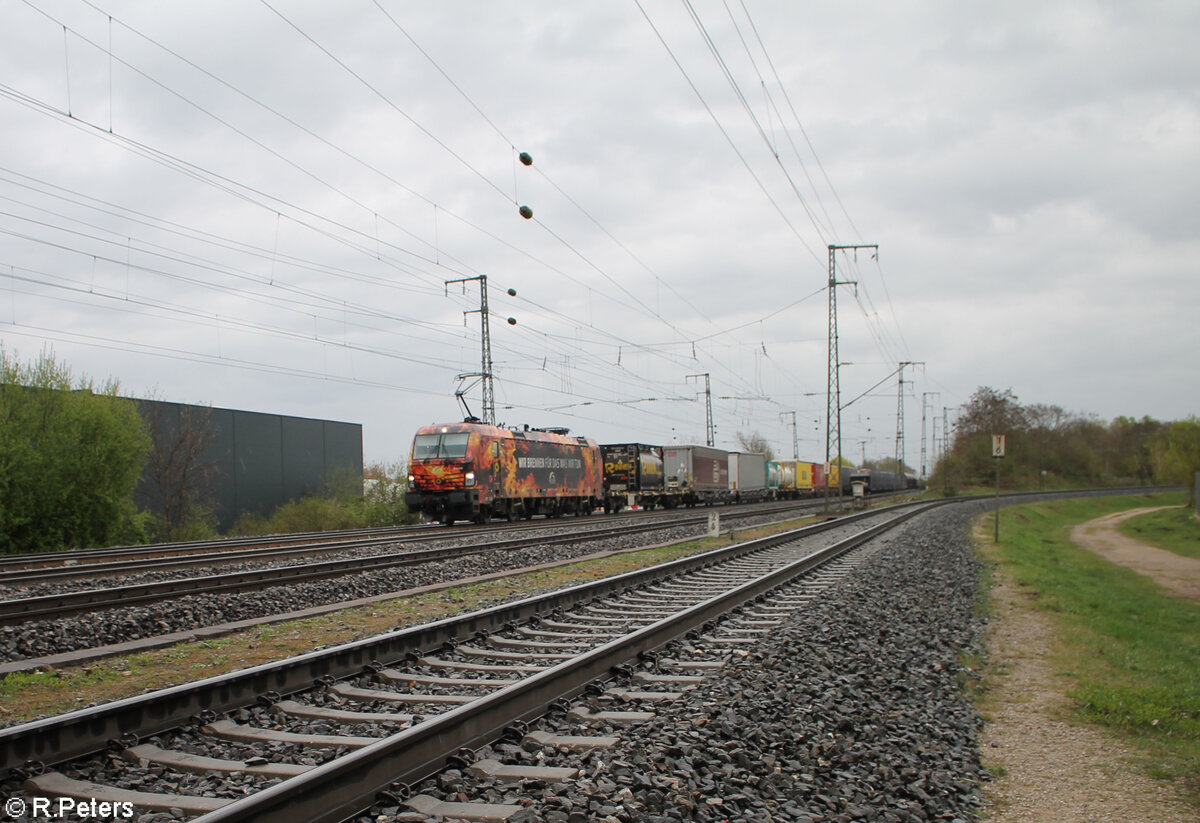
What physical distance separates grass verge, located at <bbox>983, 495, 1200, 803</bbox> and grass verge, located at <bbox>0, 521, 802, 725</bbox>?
619 centimetres

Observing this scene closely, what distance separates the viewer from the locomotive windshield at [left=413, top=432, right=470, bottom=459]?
89.1 feet

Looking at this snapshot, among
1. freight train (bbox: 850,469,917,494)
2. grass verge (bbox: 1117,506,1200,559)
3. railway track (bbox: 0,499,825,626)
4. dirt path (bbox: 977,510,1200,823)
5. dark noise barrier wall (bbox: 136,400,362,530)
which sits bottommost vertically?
grass verge (bbox: 1117,506,1200,559)

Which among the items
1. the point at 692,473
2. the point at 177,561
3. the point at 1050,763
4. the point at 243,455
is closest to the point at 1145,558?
the point at 692,473

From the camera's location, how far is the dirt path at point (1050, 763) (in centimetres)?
449

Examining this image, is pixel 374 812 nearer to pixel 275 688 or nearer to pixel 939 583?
pixel 275 688

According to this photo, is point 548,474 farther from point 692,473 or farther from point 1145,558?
point 1145,558

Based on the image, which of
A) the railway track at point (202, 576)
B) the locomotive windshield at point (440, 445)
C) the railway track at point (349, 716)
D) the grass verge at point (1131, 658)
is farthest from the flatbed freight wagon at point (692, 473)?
the railway track at point (349, 716)

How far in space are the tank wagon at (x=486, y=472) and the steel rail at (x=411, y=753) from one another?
20.7m

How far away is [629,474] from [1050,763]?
121 ft

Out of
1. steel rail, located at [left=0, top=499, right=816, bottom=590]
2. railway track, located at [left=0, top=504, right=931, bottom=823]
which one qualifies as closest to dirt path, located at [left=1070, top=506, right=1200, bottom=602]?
steel rail, located at [left=0, top=499, right=816, bottom=590]

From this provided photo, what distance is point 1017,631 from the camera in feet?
33.0

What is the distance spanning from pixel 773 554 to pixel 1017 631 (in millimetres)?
7063

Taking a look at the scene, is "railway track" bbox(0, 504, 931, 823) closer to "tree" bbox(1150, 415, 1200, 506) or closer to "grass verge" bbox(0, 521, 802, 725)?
"grass verge" bbox(0, 521, 802, 725)

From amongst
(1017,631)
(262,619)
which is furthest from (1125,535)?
(262,619)
